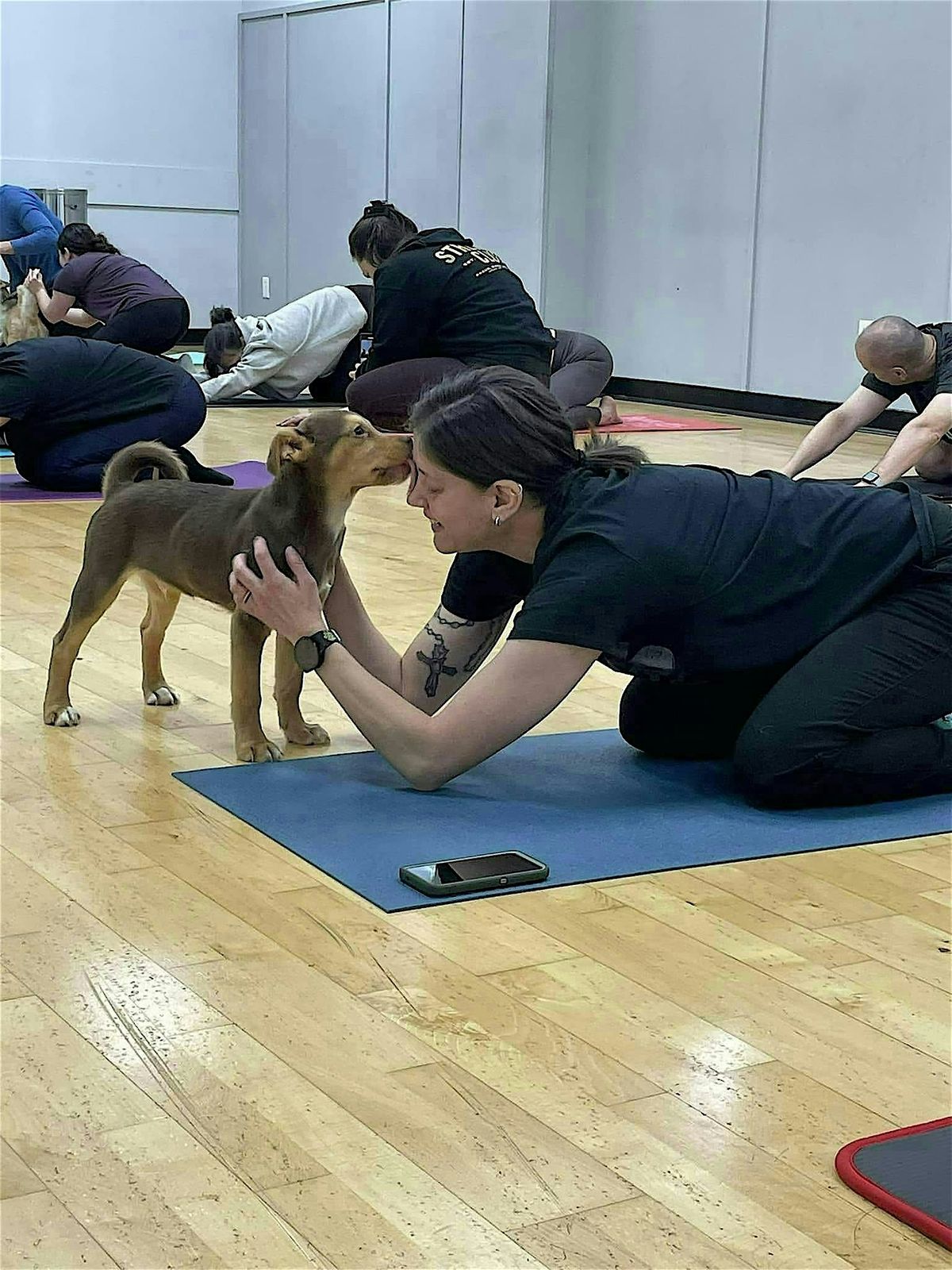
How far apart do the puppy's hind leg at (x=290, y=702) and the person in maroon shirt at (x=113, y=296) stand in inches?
196

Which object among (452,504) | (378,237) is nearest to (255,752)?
(452,504)

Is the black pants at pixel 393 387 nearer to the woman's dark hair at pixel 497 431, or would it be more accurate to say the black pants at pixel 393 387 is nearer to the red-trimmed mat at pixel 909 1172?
the woman's dark hair at pixel 497 431

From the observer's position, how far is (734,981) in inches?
80.4

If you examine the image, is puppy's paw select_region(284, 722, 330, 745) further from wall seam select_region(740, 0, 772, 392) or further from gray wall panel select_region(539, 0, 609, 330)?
gray wall panel select_region(539, 0, 609, 330)

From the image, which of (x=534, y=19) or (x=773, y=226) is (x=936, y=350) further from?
(x=534, y=19)

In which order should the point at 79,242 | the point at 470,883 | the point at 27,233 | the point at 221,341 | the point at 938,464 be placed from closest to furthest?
the point at 470,883 → the point at 938,464 → the point at 79,242 → the point at 221,341 → the point at 27,233

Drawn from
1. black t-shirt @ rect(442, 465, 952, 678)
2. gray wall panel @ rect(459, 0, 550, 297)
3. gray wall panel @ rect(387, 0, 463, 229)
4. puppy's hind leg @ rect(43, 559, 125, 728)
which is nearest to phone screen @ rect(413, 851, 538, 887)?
black t-shirt @ rect(442, 465, 952, 678)

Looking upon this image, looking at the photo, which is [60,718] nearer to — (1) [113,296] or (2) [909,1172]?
(2) [909,1172]

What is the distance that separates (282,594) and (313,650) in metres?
0.13

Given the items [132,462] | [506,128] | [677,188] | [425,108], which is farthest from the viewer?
[425,108]

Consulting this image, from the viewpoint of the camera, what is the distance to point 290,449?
2.74 meters

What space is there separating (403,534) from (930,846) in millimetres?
3210

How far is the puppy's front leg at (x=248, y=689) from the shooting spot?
2.85 metres

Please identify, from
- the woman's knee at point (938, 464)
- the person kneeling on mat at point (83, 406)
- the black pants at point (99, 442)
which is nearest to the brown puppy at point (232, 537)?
the person kneeling on mat at point (83, 406)
